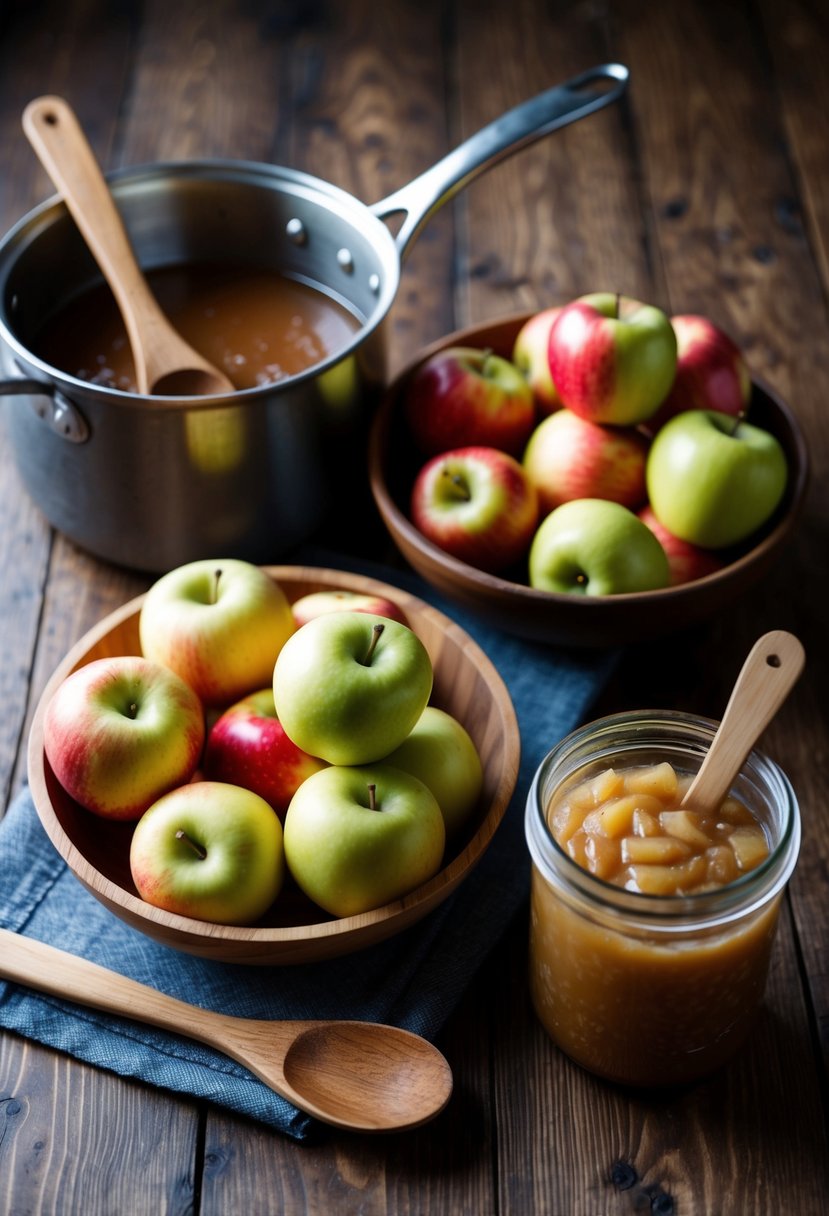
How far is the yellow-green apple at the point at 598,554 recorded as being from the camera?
1168mm

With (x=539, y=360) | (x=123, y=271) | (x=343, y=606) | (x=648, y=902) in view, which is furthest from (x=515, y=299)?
(x=648, y=902)

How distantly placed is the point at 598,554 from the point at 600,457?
5.4 inches

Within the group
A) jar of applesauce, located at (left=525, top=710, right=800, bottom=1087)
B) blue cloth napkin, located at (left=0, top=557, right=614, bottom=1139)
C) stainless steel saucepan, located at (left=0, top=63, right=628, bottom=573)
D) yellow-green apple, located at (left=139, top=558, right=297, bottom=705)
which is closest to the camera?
jar of applesauce, located at (left=525, top=710, right=800, bottom=1087)

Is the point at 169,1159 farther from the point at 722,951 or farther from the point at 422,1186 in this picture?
the point at 722,951

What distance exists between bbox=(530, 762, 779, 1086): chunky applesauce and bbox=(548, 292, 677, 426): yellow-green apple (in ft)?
1.42

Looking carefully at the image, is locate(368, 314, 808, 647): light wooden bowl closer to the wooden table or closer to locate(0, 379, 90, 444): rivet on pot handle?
the wooden table

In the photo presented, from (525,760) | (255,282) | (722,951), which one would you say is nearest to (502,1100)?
(722,951)

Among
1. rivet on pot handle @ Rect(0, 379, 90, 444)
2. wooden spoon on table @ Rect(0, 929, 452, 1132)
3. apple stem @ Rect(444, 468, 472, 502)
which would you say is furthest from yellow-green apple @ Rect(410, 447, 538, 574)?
wooden spoon on table @ Rect(0, 929, 452, 1132)

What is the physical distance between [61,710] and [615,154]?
4.23 ft

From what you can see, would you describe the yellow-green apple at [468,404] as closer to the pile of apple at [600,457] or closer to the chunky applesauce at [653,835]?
the pile of apple at [600,457]

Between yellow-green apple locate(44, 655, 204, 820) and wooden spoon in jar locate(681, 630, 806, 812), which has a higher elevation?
wooden spoon in jar locate(681, 630, 806, 812)

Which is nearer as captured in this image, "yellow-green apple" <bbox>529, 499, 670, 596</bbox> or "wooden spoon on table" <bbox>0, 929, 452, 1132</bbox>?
"wooden spoon on table" <bbox>0, 929, 452, 1132</bbox>

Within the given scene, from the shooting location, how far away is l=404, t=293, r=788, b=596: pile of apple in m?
1.19

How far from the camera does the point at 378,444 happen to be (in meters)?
1.32
